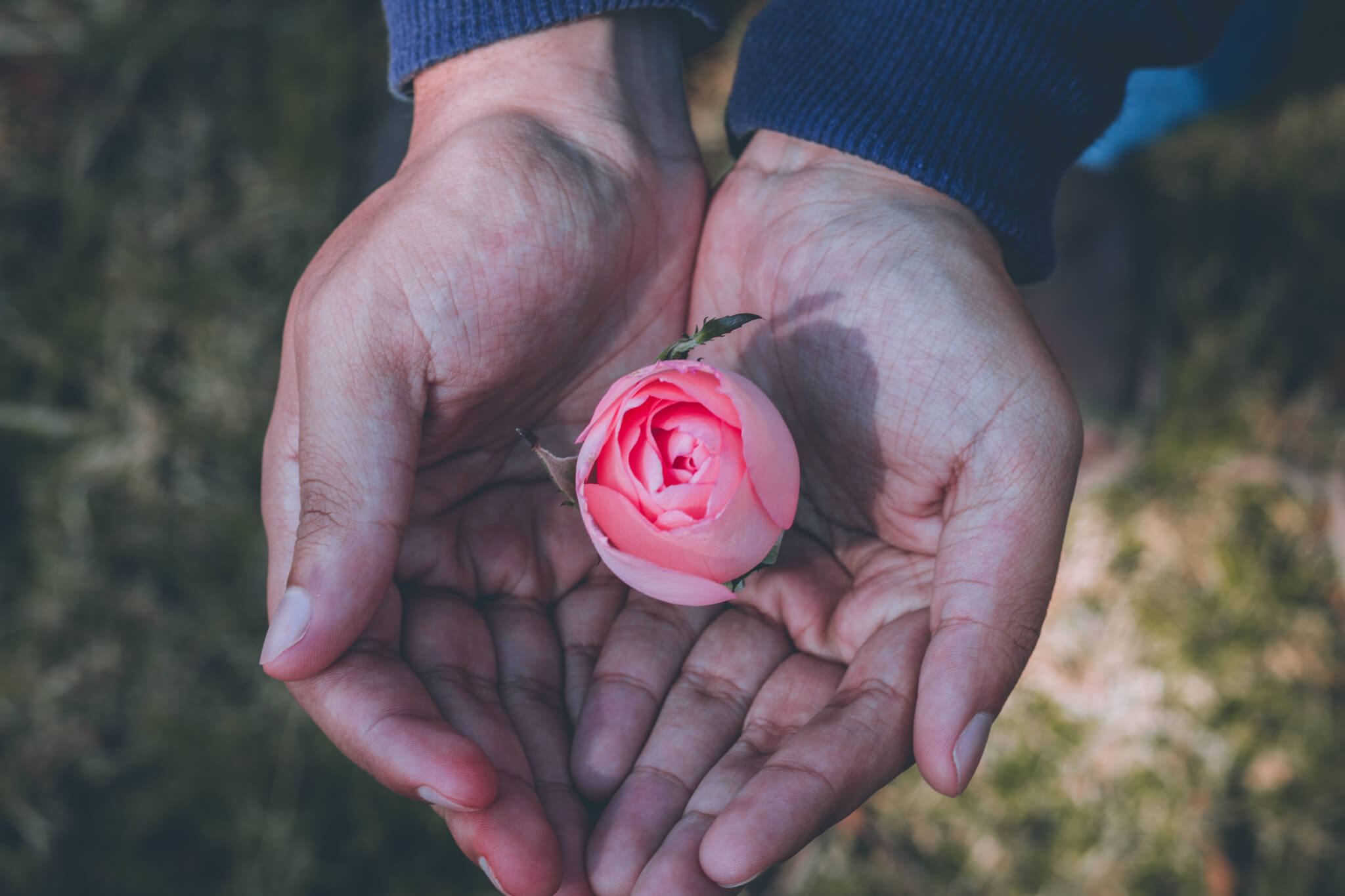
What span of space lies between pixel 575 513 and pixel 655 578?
1.84ft

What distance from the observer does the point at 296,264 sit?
3.54 metres

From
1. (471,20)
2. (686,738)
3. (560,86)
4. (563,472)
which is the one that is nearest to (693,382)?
(563,472)

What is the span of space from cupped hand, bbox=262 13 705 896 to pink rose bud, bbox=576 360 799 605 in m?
0.41

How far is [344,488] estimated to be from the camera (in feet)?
5.66

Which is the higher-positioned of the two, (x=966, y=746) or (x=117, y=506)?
(x=966, y=746)

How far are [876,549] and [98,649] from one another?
2.58 meters

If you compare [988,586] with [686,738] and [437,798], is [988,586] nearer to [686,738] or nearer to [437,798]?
[686,738]

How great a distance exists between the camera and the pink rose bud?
158cm

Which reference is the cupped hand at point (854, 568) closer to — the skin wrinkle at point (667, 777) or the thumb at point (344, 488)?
the skin wrinkle at point (667, 777)

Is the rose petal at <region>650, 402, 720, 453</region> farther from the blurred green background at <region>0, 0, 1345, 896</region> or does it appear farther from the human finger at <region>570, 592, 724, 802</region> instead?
the blurred green background at <region>0, 0, 1345, 896</region>

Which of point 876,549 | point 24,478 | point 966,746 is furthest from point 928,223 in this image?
point 24,478

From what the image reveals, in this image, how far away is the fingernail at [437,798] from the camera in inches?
60.8

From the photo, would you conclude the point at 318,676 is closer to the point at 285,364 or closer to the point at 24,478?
the point at 285,364

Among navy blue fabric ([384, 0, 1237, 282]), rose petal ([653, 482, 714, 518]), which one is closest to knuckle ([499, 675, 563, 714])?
rose petal ([653, 482, 714, 518])
